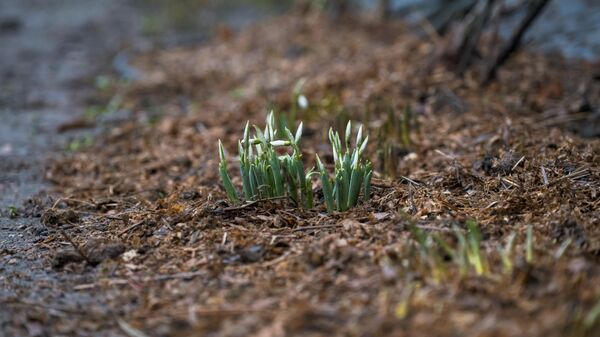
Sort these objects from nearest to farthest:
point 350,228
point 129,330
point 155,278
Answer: point 129,330, point 155,278, point 350,228

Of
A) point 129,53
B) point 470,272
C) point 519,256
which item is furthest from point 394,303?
point 129,53

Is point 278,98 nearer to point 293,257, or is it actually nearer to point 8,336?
point 293,257

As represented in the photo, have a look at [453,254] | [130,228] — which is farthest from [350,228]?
[130,228]

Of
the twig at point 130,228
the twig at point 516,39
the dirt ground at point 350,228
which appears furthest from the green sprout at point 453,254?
the twig at point 516,39

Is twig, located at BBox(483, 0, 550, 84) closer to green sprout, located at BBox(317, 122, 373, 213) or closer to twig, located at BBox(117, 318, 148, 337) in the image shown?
green sprout, located at BBox(317, 122, 373, 213)

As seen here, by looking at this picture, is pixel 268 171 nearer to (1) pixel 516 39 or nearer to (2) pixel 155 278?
(2) pixel 155 278
